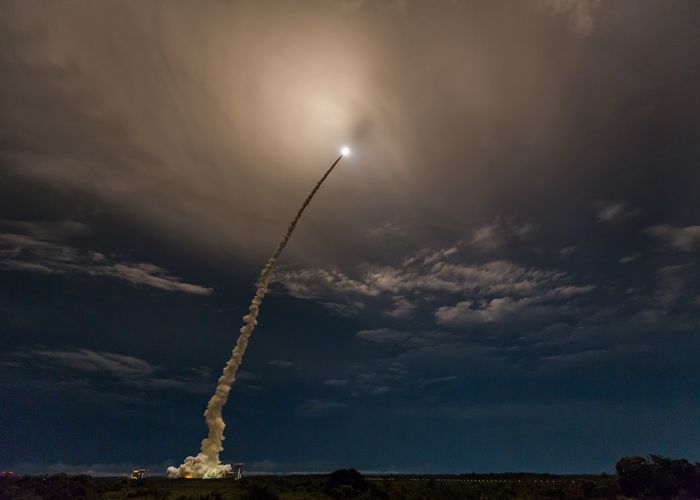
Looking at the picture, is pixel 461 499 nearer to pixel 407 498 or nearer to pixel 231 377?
pixel 407 498

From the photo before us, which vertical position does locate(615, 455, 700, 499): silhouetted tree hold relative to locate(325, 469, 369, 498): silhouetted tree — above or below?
above

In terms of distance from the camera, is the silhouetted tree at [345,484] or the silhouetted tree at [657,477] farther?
A: the silhouetted tree at [657,477]

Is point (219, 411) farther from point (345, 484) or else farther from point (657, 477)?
point (657, 477)

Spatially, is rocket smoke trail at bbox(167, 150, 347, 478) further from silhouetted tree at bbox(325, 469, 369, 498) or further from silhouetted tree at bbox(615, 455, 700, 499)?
silhouetted tree at bbox(615, 455, 700, 499)

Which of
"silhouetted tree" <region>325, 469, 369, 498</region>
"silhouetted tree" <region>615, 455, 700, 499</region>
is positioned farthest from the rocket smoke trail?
"silhouetted tree" <region>615, 455, 700, 499</region>

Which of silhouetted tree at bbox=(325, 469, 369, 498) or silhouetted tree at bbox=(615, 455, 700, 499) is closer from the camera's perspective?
silhouetted tree at bbox=(325, 469, 369, 498)

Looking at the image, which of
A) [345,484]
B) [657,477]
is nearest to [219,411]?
[345,484]

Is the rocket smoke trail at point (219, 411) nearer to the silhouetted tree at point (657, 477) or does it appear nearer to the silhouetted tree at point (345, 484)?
the silhouetted tree at point (345, 484)

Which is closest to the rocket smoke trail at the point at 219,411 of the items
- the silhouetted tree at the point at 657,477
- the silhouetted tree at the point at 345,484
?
the silhouetted tree at the point at 345,484

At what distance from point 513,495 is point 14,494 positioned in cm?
7045

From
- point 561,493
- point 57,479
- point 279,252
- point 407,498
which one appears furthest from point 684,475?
point 57,479

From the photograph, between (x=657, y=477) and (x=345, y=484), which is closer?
(x=345, y=484)

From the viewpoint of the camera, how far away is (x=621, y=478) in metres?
75.4

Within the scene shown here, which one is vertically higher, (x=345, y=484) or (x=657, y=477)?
(x=657, y=477)
